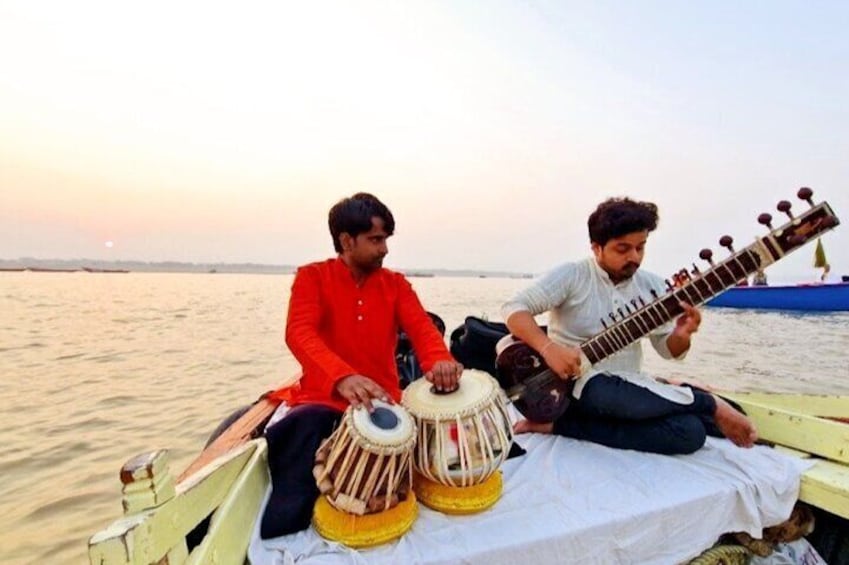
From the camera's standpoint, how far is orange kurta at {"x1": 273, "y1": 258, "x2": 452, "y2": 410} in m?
2.29

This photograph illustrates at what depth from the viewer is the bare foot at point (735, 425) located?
2.62 m

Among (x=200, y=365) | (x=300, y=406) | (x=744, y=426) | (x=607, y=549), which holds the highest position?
(x=300, y=406)

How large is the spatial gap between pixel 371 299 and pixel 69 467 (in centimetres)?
388

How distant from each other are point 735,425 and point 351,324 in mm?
2188

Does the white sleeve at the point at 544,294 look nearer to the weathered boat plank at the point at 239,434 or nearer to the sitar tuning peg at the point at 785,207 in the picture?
the sitar tuning peg at the point at 785,207

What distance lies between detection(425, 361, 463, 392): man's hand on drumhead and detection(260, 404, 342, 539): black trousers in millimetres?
455

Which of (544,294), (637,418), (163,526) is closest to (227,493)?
(163,526)

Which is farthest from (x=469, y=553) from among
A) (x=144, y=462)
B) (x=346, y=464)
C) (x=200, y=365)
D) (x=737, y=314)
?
(x=737, y=314)

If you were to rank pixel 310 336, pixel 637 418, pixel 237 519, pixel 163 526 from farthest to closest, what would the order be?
pixel 637 418
pixel 310 336
pixel 237 519
pixel 163 526

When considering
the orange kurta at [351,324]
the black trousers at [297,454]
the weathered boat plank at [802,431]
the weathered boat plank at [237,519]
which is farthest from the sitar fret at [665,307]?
the weathered boat plank at [237,519]

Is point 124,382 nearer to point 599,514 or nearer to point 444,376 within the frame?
point 444,376

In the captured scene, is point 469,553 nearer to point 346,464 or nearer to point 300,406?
point 346,464

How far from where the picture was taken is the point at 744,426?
2627 mm

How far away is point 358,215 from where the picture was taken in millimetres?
2371
